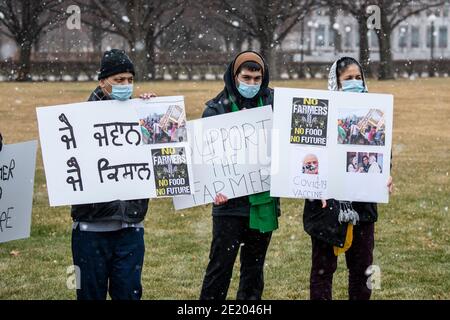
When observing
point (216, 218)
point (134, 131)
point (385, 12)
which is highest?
point (385, 12)

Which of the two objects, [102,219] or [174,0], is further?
[174,0]

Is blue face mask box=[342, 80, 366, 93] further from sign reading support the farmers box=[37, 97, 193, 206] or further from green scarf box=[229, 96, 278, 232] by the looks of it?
sign reading support the farmers box=[37, 97, 193, 206]

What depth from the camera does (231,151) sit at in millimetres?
5543

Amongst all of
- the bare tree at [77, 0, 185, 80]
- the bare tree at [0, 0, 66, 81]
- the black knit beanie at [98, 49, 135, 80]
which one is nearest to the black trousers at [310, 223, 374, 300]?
the black knit beanie at [98, 49, 135, 80]

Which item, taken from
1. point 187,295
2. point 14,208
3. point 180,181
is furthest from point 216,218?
point 187,295

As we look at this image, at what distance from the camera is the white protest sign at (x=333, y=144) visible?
537 centimetres

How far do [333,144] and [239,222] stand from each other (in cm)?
75

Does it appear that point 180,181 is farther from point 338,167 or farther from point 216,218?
point 338,167

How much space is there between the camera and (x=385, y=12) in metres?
43.4

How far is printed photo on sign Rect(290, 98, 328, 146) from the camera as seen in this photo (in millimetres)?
5379

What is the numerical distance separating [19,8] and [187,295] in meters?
44.1

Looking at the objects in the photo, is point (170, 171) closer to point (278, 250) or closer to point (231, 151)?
point (231, 151)

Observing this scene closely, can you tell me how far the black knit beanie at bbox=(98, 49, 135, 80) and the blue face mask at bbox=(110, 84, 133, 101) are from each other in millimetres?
89

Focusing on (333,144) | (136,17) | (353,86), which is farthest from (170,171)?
(136,17)
